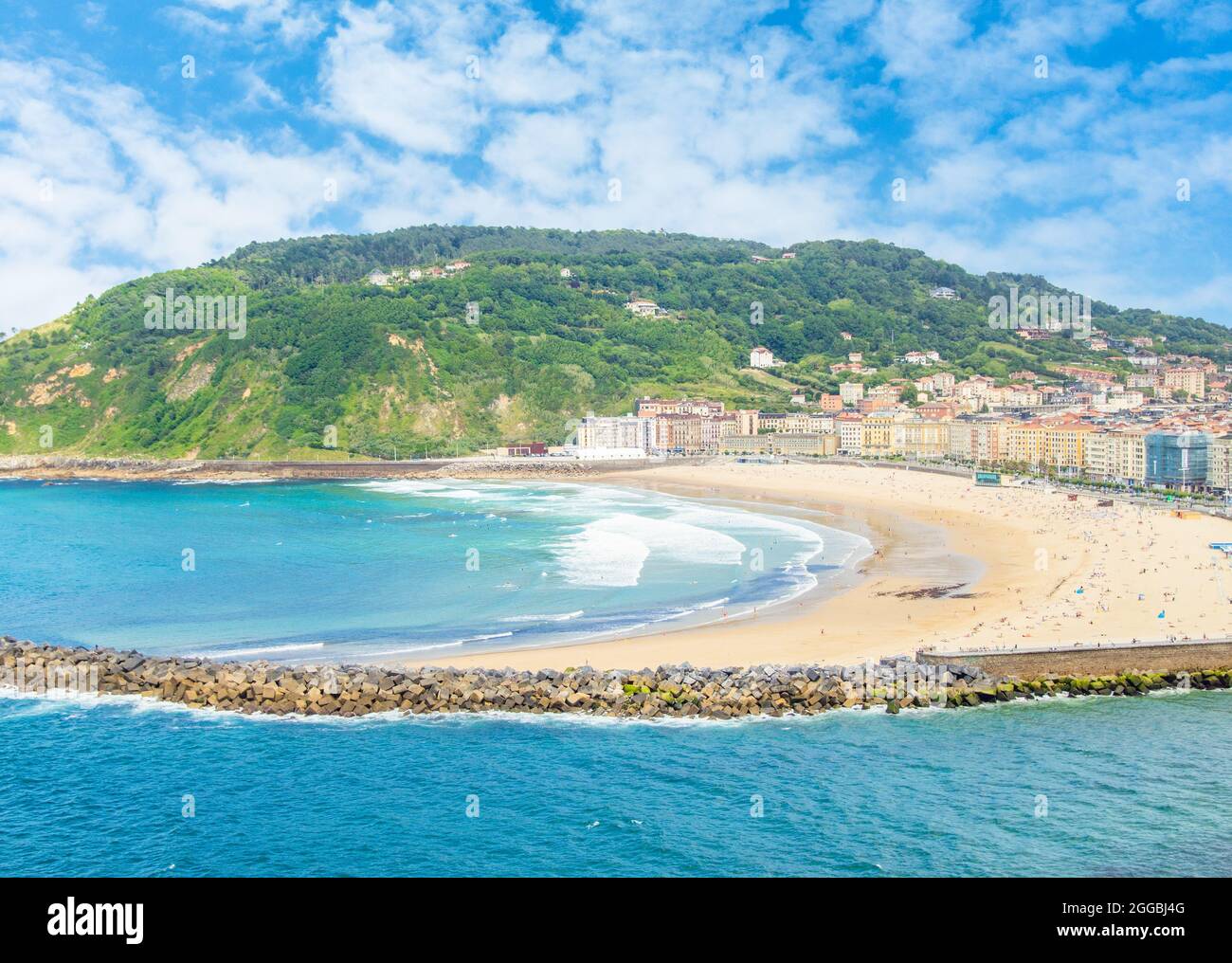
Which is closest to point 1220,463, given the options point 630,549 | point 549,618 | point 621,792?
point 630,549

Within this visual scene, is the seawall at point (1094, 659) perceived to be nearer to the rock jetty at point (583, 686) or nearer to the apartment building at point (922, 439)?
the rock jetty at point (583, 686)

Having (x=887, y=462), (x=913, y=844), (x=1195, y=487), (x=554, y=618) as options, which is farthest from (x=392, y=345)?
(x=913, y=844)

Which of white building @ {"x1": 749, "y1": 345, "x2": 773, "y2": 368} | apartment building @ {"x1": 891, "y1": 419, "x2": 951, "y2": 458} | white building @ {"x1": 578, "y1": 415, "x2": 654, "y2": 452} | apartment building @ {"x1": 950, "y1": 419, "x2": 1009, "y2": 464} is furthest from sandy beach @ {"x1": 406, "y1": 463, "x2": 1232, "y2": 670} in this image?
white building @ {"x1": 749, "y1": 345, "x2": 773, "y2": 368}

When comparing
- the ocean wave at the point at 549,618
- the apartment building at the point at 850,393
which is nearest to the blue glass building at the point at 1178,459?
the ocean wave at the point at 549,618
